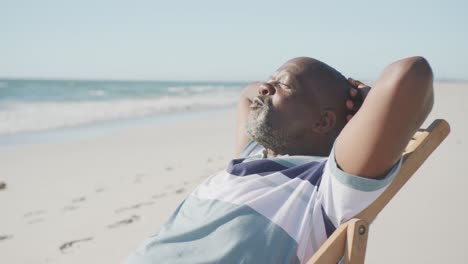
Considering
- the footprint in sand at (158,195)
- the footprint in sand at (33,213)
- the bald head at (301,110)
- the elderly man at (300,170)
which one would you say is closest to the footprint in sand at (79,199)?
the footprint in sand at (33,213)

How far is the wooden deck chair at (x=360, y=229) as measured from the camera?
58.4 inches

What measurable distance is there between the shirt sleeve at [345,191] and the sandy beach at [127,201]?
162 centimetres

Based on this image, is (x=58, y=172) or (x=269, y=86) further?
(x=58, y=172)

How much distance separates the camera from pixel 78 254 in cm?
338

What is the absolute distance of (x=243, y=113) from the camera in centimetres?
252

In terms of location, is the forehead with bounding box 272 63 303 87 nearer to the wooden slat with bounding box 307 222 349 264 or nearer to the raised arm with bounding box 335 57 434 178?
the raised arm with bounding box 335 57 434 178

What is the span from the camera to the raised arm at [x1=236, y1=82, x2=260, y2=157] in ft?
7.64

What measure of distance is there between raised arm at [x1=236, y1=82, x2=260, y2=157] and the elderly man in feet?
0.84

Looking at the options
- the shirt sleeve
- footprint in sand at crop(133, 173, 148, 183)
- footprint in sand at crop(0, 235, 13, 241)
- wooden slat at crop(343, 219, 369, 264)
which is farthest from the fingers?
→ footprint in sand at crop(133, 173, 148, 183)

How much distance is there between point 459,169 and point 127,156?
4063 mm

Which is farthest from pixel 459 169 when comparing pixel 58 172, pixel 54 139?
pixel 54 139

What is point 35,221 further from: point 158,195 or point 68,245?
point 158,195

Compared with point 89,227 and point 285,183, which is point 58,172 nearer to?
point 89,227

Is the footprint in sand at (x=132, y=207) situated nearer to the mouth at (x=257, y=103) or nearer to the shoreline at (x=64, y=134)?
the mouth at (x=257, y=103)
